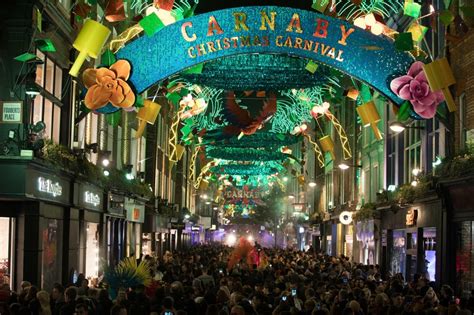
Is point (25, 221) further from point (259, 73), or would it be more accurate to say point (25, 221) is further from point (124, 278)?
point (259, 73)

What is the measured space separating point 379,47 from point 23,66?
8.42 metres

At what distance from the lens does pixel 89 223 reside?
31688 mm

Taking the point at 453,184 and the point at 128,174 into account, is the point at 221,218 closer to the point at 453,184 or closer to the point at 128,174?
the point at 128,174

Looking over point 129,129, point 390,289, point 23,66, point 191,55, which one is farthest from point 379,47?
point 129,129

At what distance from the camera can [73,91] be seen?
27.5 m

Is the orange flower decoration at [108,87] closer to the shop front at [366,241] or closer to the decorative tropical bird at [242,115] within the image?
the decorative tropical bird at [242,115]

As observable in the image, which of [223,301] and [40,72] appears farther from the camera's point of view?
[40,72]

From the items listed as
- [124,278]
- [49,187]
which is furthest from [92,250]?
[124,278]

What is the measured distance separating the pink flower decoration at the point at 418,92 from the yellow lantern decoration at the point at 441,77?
51 centimetres

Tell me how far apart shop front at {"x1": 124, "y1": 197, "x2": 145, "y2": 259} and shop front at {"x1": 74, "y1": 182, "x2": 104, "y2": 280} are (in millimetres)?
6593

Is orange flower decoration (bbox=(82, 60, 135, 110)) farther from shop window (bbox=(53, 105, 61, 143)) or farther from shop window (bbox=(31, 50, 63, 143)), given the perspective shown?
shop window (bbox=(53, 105, 61, 143))

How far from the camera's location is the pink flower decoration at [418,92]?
2064cm

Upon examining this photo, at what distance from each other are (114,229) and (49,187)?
15472 mm

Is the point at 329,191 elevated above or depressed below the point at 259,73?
below
